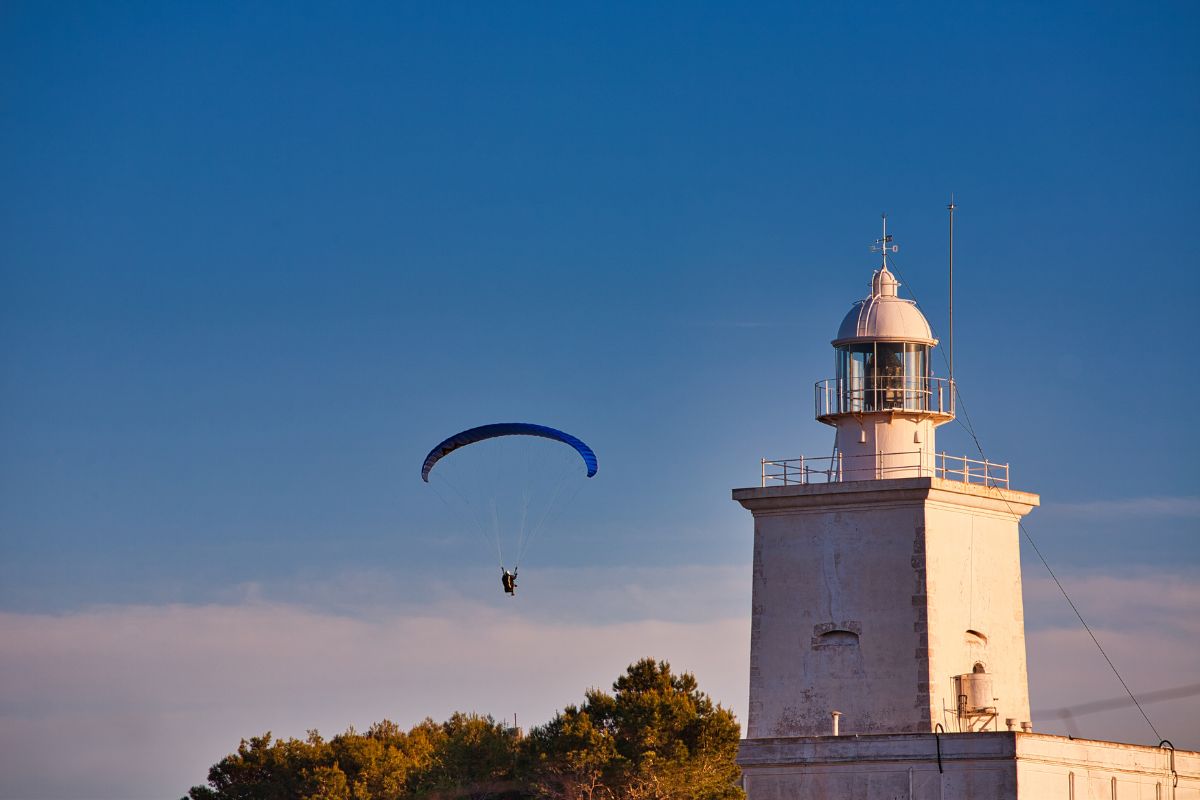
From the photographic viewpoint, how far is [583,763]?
44.2 meters

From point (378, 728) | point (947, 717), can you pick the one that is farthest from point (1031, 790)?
point (378, 728)

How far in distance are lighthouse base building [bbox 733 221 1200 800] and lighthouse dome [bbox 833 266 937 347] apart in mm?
39

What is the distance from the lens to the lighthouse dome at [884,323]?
4100cm

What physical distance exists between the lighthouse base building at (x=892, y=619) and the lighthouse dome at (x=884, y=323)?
4 cm

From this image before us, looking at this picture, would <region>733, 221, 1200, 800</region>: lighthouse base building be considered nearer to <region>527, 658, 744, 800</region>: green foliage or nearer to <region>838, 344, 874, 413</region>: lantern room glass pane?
<region>838, 344, 874, 413</region>: lantern room glass pane

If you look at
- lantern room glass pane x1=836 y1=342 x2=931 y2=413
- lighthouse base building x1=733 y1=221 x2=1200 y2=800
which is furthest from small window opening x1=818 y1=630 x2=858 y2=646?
lantern room glass pane x1=836 y1=342 x2=931 y2=413

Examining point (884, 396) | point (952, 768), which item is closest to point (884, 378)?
point (884, 396)

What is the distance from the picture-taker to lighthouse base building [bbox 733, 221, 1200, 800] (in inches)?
1505

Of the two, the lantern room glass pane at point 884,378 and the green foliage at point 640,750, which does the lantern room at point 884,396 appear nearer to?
the lantern room glass pane at point 884,378

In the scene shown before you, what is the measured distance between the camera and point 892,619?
1558 inches

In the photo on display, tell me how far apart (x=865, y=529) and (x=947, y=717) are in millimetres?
3872

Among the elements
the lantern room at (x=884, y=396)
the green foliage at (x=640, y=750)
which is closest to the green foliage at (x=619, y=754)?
the green foliage at (x=640, y=750)

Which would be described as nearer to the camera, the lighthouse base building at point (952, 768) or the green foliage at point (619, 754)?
the lighthouse base building at point (952, 768)

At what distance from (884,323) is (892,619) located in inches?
228
